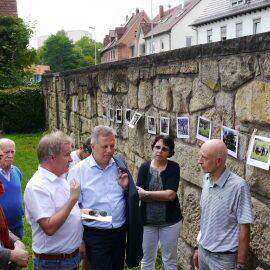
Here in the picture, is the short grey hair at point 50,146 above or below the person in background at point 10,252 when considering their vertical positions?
above

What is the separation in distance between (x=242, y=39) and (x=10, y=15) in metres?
19.3

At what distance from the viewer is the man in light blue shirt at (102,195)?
136 inches

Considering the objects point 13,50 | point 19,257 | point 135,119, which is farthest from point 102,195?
point 13,50

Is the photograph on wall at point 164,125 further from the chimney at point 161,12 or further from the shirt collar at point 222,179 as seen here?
the chimney at point 161,12

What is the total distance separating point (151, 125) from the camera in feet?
16.2

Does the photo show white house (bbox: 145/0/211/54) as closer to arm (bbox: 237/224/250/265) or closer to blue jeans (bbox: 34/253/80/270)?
blue jeans (bbox: 34/253/80/270)

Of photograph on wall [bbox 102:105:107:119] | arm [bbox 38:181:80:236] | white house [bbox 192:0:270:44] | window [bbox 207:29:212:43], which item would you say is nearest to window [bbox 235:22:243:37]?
white house [bbox 192:0:270:44]

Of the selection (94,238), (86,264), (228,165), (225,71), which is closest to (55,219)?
(94,238)

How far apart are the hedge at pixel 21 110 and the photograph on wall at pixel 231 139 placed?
46.5ft

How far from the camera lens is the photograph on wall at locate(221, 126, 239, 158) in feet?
10.5

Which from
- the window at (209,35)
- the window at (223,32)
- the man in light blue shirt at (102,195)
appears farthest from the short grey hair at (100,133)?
the window at (209,35)

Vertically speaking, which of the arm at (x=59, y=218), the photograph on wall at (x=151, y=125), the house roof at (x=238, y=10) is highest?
the house roof at (x=238, y=10)

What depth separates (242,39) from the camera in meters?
3.08

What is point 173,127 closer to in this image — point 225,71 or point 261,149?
point 225,71
